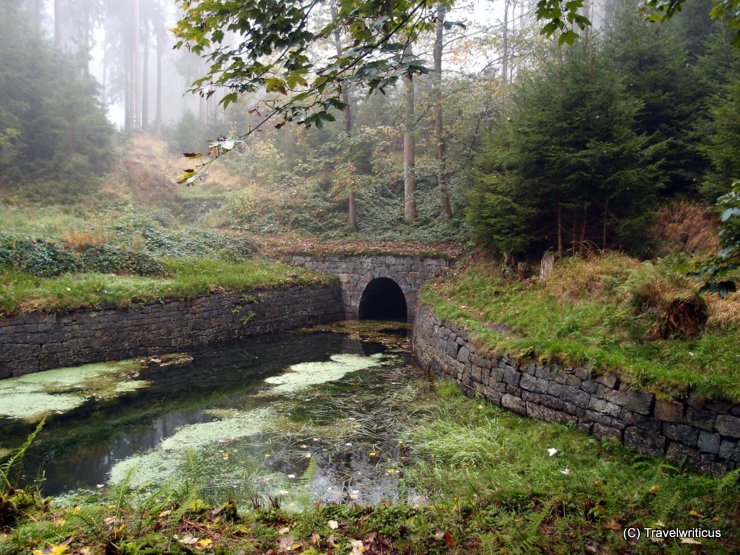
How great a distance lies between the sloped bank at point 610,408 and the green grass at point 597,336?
16 cm

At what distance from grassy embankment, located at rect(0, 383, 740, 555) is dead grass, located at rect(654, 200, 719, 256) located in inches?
201

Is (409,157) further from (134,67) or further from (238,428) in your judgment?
(134,67)

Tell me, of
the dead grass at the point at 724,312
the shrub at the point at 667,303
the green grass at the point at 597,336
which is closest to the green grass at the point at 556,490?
the green grass at the point at 597,336

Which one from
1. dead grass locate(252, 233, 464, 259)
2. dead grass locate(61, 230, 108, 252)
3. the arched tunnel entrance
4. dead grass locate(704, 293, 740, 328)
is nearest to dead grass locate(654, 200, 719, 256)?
dead grass locate(704, 293, 740, 328)

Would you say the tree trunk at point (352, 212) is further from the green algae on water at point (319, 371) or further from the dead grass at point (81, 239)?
the dead grass at point (81, 239)

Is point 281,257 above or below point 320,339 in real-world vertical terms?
above

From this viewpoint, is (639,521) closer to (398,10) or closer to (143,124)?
(398,10)

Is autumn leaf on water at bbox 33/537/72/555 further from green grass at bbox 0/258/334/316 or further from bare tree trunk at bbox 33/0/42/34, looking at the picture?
bare tree trunk at bbox 33/0/42/34

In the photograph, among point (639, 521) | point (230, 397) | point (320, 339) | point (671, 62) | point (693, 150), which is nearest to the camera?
point (639, 521)

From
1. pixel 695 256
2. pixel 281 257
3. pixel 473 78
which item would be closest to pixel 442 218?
pixel 473 78

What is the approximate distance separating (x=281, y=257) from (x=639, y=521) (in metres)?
15.4

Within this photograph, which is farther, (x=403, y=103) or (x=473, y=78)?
(x=403, y=103)

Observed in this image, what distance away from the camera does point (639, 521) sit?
12.3 feet

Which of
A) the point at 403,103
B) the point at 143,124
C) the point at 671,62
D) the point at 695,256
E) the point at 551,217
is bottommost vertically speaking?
the point at 695,256
